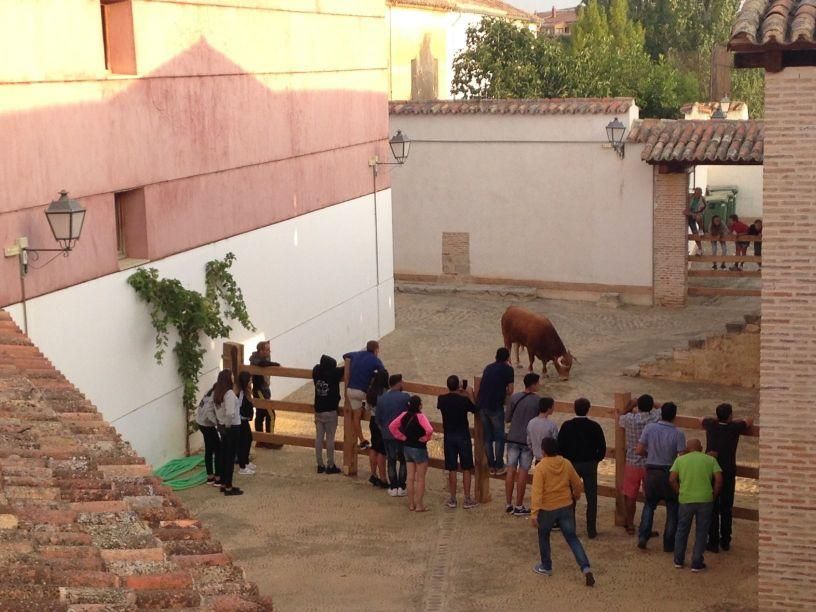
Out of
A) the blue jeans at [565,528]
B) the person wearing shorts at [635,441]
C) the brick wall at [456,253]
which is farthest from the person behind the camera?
the brick wall at [456,253]

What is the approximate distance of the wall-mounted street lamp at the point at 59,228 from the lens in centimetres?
1266

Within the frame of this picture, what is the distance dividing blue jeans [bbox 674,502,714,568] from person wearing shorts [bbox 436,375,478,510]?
2.46 m

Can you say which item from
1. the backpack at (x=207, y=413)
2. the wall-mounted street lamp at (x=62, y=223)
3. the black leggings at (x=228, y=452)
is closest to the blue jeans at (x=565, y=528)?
the black leggings at (x=228, y=452)

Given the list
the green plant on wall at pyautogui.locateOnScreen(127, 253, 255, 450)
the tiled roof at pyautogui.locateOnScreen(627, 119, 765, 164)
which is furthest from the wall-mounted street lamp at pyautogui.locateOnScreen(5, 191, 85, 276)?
the tiled roof at pyautogui.locateOnScreen(627, 119, 765, 164)

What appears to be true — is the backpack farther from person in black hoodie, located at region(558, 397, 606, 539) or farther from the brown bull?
the brown bull

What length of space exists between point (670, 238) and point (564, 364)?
6761 millimetres

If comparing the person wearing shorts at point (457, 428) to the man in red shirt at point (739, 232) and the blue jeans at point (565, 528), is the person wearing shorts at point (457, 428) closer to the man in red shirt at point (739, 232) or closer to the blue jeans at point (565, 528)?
the blue jeans at point (565, 528)

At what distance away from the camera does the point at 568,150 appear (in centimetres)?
2656

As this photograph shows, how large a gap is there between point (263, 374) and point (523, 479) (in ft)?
13.0

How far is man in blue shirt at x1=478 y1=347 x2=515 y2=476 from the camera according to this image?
13578 mm

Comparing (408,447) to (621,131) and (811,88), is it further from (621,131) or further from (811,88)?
(621,131)

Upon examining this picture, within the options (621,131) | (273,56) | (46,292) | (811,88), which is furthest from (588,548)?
(621,131)

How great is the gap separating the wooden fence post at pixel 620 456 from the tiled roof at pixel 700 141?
39.6ft

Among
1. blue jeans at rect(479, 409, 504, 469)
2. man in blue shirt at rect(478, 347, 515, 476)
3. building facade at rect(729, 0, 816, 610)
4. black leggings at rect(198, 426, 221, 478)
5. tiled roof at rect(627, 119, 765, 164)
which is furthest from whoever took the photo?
tiled roof at rect(627, 119, 765, 164)
